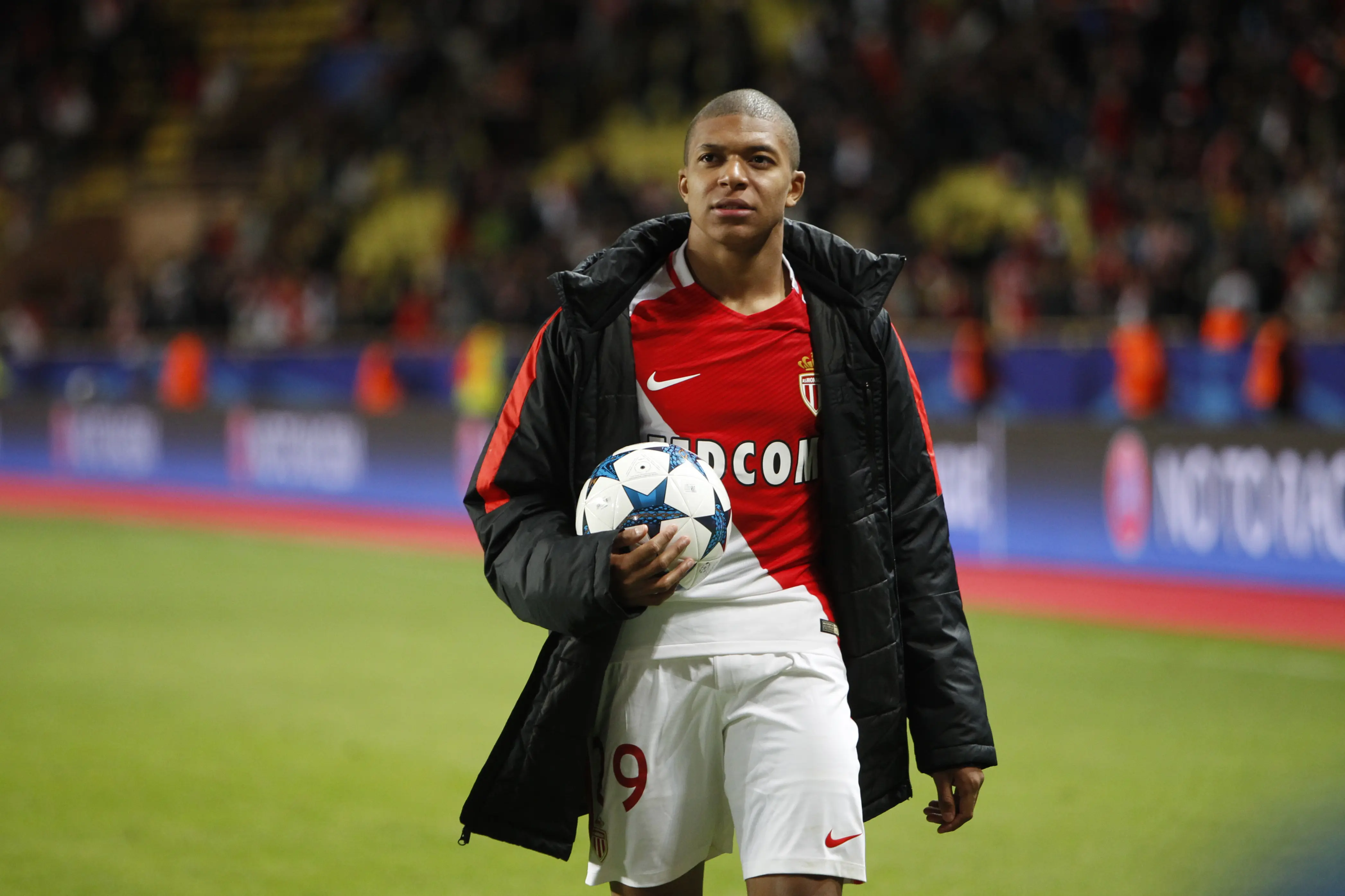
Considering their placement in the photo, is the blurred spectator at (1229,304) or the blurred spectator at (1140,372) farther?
the blurred spectator at (1229,304)

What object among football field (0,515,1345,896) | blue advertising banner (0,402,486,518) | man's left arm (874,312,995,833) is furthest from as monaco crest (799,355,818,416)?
blue advertising banner (0,402,486,518)

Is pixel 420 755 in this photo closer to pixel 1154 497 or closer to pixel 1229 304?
pixel 1154 497

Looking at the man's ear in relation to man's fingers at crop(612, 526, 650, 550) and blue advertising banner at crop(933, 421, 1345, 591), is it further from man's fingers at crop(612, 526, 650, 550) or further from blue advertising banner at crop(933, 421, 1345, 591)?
blue advertising banner at crop(933, 421, 1345, 591)

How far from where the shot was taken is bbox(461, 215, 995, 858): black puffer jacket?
344 centimetres

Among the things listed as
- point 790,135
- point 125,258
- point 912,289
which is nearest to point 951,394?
point 912,289

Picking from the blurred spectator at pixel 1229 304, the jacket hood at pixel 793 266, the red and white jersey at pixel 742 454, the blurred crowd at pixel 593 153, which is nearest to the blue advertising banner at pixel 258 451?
the blurred crowd at pixel 593 153

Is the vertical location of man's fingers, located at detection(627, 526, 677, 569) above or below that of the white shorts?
above

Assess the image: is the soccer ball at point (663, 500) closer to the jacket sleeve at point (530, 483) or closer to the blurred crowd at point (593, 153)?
the jacket sleeve at point (530, 483)

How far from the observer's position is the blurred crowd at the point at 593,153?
16.7 metres

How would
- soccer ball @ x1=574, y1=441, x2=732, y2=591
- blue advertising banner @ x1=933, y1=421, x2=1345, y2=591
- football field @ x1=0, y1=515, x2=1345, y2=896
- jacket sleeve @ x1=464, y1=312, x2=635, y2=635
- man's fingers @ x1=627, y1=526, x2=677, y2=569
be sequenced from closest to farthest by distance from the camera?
man's fingers @ x1=627, y1=526, x2=677, y2=569, soccer ball @ x1=574, y1=441, x2=732, y2=591, jacket sleeve @ x1=464, y1=312, x2=635, y2=635, football field @ x1=0, y1=515, x2=1345, y2=896, blue advertising banner @ x1=933, y1=421, x2=1345, y2=591

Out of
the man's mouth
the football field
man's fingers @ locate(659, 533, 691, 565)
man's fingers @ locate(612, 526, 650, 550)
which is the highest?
the man's mouth

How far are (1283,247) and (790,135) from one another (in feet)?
42.0

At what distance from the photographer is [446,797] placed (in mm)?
6777

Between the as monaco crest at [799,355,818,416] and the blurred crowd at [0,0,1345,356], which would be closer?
the as monaco crest at [799,355,818,416]
